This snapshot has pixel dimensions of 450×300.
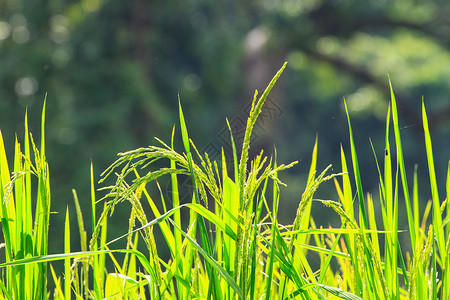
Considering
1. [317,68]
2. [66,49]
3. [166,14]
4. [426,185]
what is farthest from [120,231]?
[426,185]

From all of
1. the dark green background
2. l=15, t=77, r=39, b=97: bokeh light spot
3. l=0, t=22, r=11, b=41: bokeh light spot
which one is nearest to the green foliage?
the dark green background

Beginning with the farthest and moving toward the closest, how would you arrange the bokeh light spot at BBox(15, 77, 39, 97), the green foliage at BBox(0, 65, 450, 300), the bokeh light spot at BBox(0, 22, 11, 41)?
the bokeh light spot at BBox(0, 22, 11, 41), the bokeh light spot at BBox(15, 77, 39, 97), the green foliage at BBox(0, 65, 450, 300)

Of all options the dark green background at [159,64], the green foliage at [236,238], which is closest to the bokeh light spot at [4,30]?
the dark green background at [159,64]

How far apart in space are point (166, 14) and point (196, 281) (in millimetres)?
7722

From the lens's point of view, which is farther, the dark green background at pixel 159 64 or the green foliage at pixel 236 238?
the dark green background at pixel 159 64

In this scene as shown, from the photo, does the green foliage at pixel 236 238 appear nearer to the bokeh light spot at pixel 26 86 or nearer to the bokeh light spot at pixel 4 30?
the bokeh light spot at pixel 26 86

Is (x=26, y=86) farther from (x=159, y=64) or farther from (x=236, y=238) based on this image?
(x=236, y=238)

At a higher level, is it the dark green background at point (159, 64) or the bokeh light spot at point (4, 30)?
the bokeh light spot at point (4, 30)

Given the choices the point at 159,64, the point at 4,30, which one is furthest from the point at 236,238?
the point at 159,64

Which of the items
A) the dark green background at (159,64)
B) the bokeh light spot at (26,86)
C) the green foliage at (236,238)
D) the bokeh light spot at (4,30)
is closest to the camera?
the green foliage at (236,238)

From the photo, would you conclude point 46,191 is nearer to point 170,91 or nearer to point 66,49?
point 66,49

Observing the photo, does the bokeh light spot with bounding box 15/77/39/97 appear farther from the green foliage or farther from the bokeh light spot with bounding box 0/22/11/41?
the green foliage

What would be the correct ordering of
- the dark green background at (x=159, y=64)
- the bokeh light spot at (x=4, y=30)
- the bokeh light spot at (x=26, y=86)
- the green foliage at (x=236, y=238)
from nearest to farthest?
the green foliage at (x=236, y=238), the dark green background at (x=159, y=64), the bokeh light spot at (x=26, y=86), the bokeh light spot at (x=4, y=30)

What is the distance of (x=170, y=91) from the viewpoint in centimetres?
838
